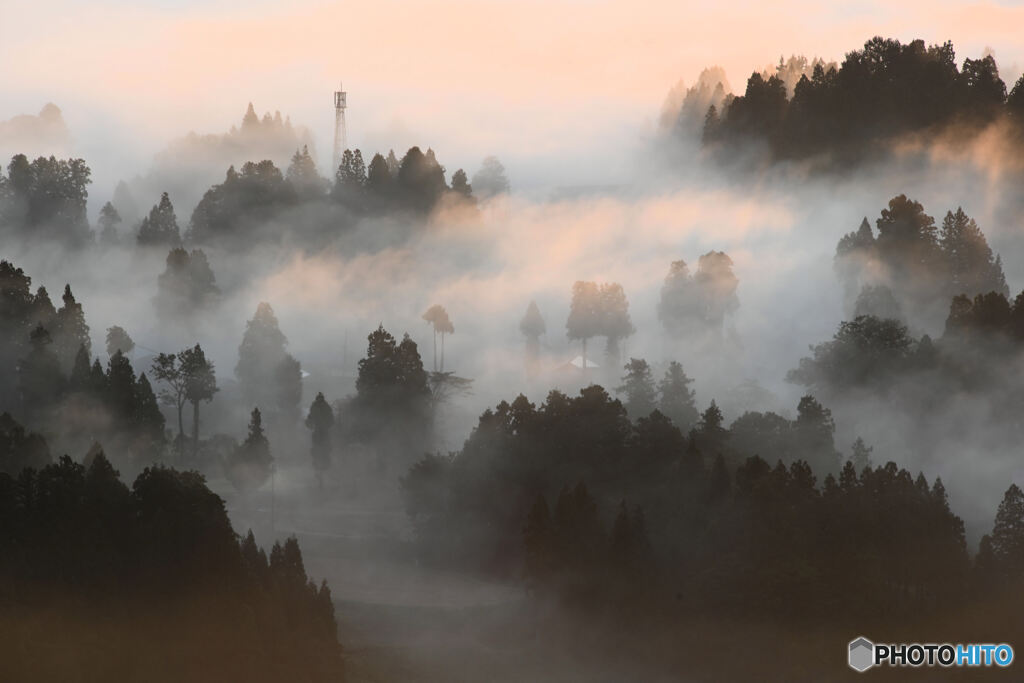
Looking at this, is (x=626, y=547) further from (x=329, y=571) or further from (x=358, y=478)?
(x=358, y=478)

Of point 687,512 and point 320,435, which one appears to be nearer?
point 687,512

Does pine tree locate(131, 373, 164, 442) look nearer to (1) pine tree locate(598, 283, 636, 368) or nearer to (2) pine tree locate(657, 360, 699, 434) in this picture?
(2) pine tree locate(657, 360, 699, 434)

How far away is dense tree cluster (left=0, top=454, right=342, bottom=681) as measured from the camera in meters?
89.7

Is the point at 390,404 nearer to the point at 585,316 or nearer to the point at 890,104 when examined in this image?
the point at 585,316

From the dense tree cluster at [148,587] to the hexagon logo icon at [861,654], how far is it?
32.6 metres

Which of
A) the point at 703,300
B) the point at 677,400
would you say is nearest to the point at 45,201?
the point at 703,300

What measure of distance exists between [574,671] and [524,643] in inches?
208

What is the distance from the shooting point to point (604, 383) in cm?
14712

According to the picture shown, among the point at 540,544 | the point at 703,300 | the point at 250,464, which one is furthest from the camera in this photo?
the point at 703,300

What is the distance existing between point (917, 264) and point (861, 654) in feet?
167

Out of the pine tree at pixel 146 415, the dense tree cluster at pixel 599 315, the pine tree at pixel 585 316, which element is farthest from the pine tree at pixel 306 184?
the pine tree at pixel 146 415

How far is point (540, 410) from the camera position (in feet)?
416

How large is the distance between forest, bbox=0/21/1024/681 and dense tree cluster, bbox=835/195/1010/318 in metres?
0.28

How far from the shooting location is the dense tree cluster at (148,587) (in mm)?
89688
